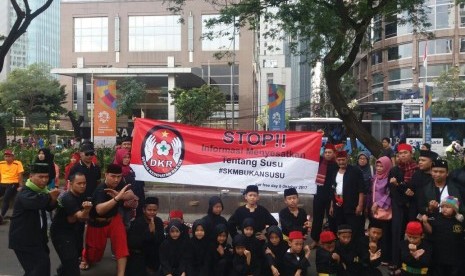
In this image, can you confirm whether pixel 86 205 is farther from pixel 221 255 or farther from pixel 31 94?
pixel 31 94

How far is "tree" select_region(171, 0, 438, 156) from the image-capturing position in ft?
38.4

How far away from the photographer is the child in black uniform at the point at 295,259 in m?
6.04

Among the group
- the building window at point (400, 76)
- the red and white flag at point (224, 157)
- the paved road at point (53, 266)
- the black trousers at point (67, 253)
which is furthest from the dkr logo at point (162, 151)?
the building window at point (400, 76)

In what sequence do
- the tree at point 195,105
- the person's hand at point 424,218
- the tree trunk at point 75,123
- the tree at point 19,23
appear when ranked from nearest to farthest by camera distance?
the person's hand at point 424,218
the tree at point 19,23
the tree trunk at point 75,123
the tree at point 195,105

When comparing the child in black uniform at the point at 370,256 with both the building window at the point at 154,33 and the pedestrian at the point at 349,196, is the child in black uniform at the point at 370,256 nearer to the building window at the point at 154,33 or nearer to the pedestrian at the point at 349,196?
the pedestrian at the point at 349,196

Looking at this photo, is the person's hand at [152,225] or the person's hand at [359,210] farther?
the person's hand at [359,210]

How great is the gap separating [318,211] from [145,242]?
291cm

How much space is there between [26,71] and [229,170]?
51940 mm

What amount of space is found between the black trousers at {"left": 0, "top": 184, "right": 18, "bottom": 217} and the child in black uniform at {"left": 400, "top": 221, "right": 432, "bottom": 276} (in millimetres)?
7925

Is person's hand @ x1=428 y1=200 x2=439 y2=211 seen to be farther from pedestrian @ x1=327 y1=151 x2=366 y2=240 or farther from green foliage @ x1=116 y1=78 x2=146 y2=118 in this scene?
green foliage @ x1=116 y1=78 x2=146 y2=118

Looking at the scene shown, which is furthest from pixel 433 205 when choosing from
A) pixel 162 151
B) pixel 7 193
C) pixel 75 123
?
pixel 75 123

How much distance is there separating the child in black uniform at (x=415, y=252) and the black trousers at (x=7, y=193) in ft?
26.0

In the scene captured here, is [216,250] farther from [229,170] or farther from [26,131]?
[26,131]

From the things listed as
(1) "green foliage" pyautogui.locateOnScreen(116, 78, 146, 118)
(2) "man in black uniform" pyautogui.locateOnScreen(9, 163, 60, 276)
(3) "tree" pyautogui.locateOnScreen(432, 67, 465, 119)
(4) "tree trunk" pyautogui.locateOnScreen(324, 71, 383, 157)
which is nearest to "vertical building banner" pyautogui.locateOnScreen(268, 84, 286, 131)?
(4) "tree trunk" pyautogui.locateOnScreen(324, 71, 383, 157)
